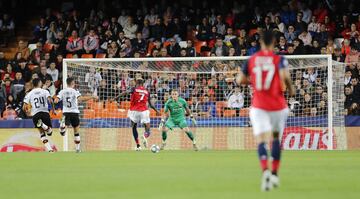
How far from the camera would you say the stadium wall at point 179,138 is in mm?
23672

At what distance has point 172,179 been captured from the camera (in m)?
11.9

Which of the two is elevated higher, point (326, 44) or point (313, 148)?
point (326, 44)

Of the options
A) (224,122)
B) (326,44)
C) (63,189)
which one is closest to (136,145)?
(224,122)

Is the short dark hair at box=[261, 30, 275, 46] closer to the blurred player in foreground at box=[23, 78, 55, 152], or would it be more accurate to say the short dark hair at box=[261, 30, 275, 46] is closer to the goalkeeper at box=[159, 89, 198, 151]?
the goalkeeper at box=[159, 89, 198, 151]

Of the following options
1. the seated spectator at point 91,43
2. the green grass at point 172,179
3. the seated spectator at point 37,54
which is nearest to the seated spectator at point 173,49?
the seated spectator at point 91,43

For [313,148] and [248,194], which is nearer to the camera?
[248,194]

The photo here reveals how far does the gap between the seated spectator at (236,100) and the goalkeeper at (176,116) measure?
1558 mm

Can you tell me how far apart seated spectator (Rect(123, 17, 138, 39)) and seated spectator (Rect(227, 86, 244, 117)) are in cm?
623

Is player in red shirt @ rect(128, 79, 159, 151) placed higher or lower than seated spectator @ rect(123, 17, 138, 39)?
lower

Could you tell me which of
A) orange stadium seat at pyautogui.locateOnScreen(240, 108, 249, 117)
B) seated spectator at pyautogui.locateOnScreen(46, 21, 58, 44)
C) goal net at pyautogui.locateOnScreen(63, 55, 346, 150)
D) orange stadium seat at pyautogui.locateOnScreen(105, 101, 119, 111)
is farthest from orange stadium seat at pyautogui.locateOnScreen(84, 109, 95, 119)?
seated spectator at pyautogui.locateOnScreen(46, 21, 58, 44)

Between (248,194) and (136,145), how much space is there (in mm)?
14740

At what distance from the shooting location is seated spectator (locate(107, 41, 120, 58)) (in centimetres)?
2809

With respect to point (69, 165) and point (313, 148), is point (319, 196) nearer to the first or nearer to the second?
point (69, 165)

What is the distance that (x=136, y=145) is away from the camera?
2423 centimetres
